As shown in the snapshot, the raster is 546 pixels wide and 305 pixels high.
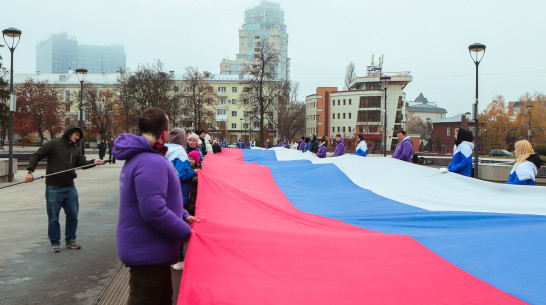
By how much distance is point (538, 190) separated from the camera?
5.30 meters

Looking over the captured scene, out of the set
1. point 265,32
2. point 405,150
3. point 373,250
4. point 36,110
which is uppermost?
point 265,32

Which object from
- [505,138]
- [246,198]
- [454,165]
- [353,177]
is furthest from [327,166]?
[505,138]

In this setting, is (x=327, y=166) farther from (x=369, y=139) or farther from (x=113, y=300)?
(x=369, y=139)

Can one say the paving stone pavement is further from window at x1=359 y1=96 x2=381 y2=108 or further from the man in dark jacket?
window at x1=359 y1=96 x2=381 y2=108

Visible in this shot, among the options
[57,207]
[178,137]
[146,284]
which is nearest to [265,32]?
[57,207]

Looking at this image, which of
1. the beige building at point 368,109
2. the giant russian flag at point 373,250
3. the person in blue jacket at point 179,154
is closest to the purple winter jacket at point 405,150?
the giant russian flag at point 373,250

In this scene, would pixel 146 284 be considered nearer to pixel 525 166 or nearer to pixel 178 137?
pixel 178 137

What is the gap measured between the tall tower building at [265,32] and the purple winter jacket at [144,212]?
158 meters

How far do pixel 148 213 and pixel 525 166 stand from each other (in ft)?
20.7

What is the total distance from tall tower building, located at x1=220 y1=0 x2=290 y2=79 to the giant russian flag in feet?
512

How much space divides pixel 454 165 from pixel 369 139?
251 ft

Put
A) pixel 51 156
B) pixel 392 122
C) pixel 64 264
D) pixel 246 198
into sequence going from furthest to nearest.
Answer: pixel 392 122 < pixel 51 156 < pixel 64 264 < pixel 246 198

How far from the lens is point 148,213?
108 inches

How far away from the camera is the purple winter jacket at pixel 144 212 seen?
2771 mm
